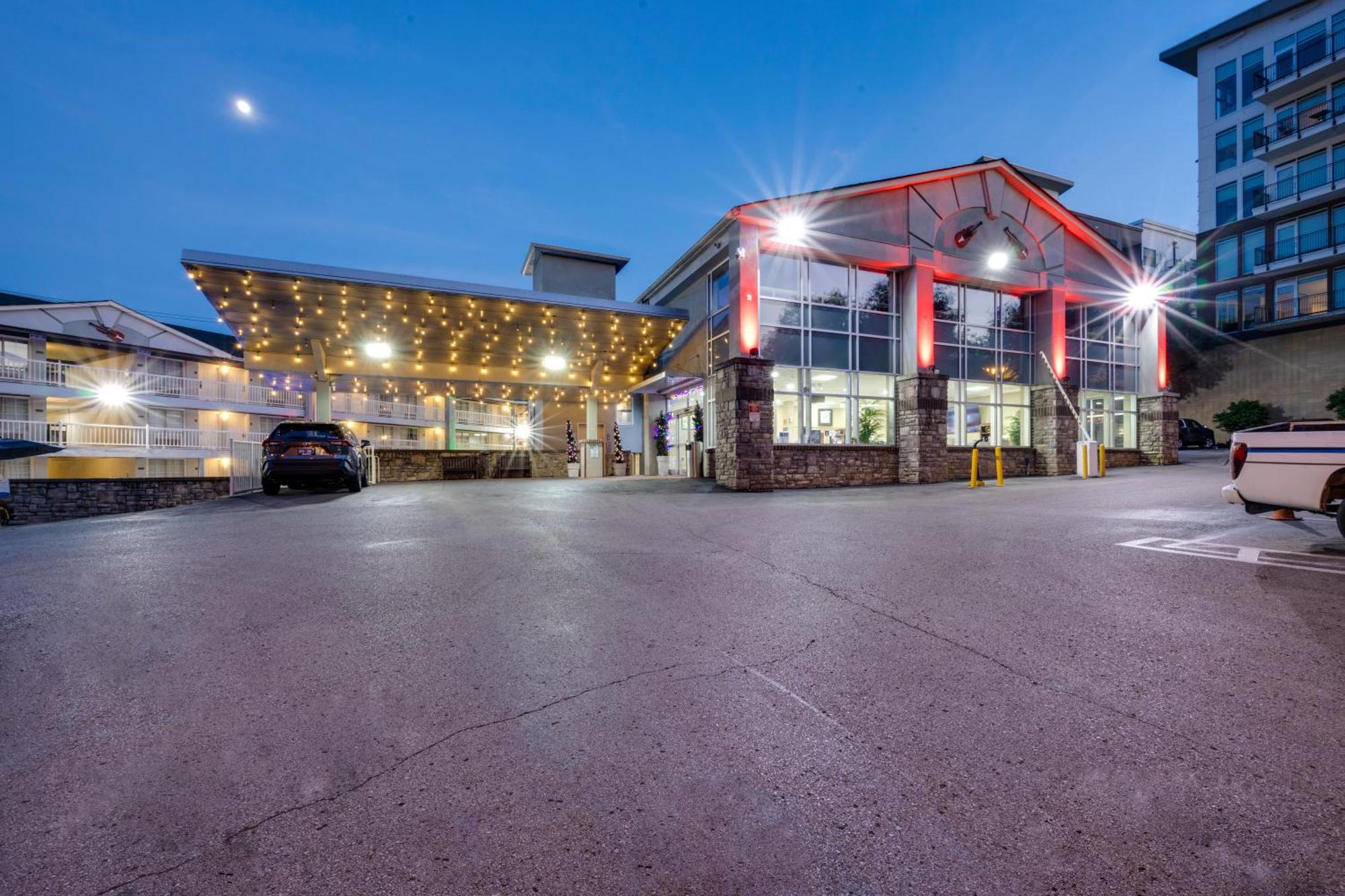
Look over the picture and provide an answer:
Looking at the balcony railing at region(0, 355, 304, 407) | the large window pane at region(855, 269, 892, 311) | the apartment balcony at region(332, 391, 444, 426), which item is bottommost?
the apartment balcony at region(332, 391, 444, 426)

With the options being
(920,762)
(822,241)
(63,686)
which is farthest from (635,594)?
(822,241)

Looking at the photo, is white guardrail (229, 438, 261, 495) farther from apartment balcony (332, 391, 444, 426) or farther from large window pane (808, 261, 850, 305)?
apartment balcony (332, 391, 444, 426)

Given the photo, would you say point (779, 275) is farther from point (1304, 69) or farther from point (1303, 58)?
point (1303, 58)

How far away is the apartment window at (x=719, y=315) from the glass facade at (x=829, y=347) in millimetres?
1808

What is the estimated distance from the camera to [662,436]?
84.3ft

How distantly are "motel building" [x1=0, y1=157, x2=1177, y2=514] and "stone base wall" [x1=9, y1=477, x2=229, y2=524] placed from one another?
3079mm

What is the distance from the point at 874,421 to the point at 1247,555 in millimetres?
12462

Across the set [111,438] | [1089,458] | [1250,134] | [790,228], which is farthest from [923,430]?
[111,438]

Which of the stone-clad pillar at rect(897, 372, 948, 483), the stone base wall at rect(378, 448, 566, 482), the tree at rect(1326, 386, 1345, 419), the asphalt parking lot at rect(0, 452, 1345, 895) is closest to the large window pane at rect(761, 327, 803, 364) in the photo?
the stone-clad pillar at rect(897, 372, 948, 483)

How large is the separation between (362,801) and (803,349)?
16.5 meters

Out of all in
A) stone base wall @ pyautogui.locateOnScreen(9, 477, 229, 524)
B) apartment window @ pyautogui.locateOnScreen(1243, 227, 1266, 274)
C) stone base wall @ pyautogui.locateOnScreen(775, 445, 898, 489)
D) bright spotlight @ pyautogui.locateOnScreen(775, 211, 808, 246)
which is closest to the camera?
stone base wall @ pyautogui.locateOnScreen(9, 477, 229, 524)

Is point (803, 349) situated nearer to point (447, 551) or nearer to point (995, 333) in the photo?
point (995, 333)

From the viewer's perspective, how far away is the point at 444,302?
Result: 18.0 m

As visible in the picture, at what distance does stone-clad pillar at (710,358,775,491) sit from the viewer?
1517 cm
